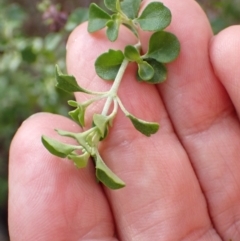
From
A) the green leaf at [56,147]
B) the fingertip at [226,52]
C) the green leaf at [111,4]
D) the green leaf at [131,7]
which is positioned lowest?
the green leaf at [56,147]

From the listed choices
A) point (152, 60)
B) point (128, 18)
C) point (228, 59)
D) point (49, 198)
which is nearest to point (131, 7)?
point (128, 18)

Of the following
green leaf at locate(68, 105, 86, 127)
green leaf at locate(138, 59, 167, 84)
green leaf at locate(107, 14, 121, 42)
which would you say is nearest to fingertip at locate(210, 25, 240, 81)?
green leaf at locate(138, 59, 167, 84)

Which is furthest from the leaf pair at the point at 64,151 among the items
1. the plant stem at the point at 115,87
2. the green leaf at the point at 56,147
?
the plant stem at the point at 115,87

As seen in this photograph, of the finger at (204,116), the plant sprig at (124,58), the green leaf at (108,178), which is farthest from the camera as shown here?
the finger at (204,116)

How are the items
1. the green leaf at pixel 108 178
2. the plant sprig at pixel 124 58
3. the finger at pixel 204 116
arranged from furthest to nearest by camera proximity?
the finger at pixel 204 116 → the plant sprig at pixel 124 58 → the green leaf at pixel 108 178

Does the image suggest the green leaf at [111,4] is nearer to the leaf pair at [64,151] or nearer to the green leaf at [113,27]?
the green leaf at [113,27]

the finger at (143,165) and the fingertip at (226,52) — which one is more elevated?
the fingertip at (226,52)
